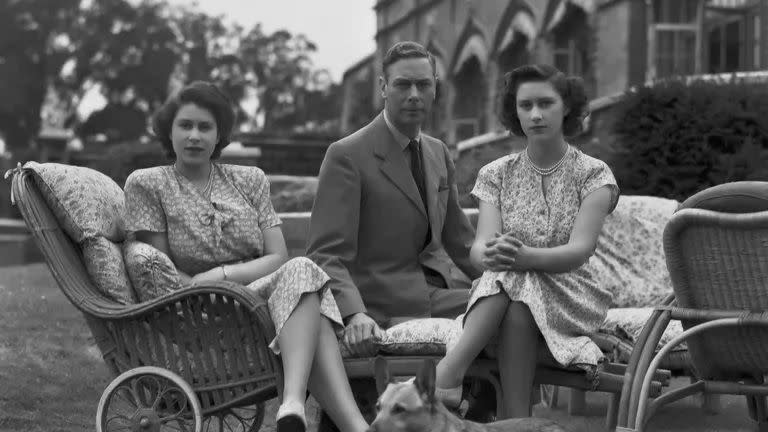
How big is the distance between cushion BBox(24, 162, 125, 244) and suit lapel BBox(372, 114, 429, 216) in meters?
1.23

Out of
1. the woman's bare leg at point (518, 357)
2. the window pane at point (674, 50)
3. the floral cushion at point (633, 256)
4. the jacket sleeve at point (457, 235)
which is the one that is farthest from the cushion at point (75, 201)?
the window pane at point (674, 50)

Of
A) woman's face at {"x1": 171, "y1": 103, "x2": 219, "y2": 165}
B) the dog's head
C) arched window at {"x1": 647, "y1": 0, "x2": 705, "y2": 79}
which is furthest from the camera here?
arched window at {"x1": 647, "y1": 0, "x2": 705, "y2": 79}

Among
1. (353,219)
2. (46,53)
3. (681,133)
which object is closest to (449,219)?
(353,219)

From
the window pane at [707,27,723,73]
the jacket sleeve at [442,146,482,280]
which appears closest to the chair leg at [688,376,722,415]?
the jacket sleeve at [442,146,482,280]

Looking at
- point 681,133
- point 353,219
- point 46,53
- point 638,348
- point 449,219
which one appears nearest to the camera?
point 638,348

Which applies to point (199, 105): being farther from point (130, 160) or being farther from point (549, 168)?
point (130, 160)

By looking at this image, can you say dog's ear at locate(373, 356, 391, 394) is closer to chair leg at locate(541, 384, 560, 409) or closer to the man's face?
the man's face

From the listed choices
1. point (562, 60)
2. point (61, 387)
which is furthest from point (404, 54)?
point (562, 60)

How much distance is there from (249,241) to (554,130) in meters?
1.44

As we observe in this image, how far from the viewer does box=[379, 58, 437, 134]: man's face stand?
5.49m

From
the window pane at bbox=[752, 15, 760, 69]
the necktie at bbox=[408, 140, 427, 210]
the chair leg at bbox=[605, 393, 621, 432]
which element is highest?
the window pane at bbox=[752, 15, 760, 69]

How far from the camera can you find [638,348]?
16.4 feet

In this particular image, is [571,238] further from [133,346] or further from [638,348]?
[133,346]

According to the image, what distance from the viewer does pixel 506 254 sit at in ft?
16.0
